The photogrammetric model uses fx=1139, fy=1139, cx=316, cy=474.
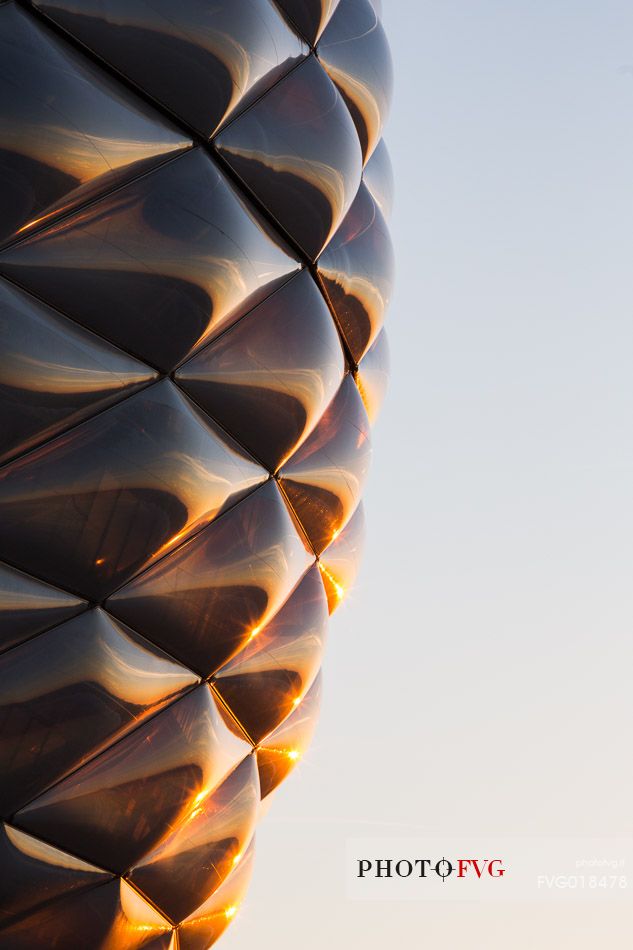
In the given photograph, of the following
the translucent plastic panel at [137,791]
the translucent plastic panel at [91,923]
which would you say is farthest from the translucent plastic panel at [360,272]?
the translucent plastic panel at [91,923]

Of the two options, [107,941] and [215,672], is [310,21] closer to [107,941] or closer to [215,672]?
[215,672]

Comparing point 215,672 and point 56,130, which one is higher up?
point 56,130

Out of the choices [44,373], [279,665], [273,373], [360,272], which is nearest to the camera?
[44,373]

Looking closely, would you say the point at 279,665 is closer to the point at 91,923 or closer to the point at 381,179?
the point at 91,923

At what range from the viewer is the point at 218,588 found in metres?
3.80

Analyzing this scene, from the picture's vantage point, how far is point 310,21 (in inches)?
174

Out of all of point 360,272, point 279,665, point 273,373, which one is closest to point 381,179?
point 360,272

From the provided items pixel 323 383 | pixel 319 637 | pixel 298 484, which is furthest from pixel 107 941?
pixel 323 383

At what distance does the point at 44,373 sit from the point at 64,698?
98 cm

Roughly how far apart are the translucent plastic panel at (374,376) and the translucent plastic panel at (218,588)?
3.66ft

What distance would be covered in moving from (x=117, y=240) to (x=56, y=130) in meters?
0.36

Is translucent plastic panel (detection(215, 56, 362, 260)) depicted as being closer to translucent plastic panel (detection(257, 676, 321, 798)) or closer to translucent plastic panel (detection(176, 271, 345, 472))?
translucent plastic panel (detection(176, 271, 345, 472))

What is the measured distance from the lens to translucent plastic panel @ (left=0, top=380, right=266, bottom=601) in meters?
3.38

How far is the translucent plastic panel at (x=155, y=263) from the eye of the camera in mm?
3449
